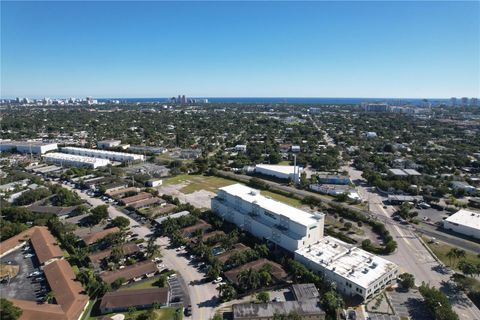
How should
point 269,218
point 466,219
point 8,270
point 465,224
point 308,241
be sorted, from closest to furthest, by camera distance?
point 8,270
point 308,241
point 269,218
point 465,224
point 466,219

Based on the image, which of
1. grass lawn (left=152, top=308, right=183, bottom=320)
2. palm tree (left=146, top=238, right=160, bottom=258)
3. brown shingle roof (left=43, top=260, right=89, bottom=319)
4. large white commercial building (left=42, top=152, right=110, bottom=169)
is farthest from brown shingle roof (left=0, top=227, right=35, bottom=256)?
large white commercial building (left=42, top=152, right=110, bottom=169)

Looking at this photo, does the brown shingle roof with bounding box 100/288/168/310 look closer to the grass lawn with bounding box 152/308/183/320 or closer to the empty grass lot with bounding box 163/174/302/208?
the grass lawn with bounding box 152/308/183/320

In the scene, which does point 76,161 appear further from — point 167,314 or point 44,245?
point 167,314

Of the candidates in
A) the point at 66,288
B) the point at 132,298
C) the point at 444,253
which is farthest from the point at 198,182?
the point at 444,253

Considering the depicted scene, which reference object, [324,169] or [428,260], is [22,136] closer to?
[324,169]

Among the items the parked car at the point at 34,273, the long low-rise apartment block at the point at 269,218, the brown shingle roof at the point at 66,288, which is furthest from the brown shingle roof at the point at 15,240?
the long low-rise apartment block at the point at 269,218

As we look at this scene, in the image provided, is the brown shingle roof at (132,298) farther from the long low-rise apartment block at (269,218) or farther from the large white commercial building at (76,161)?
the large white commercial building at (76,161)
